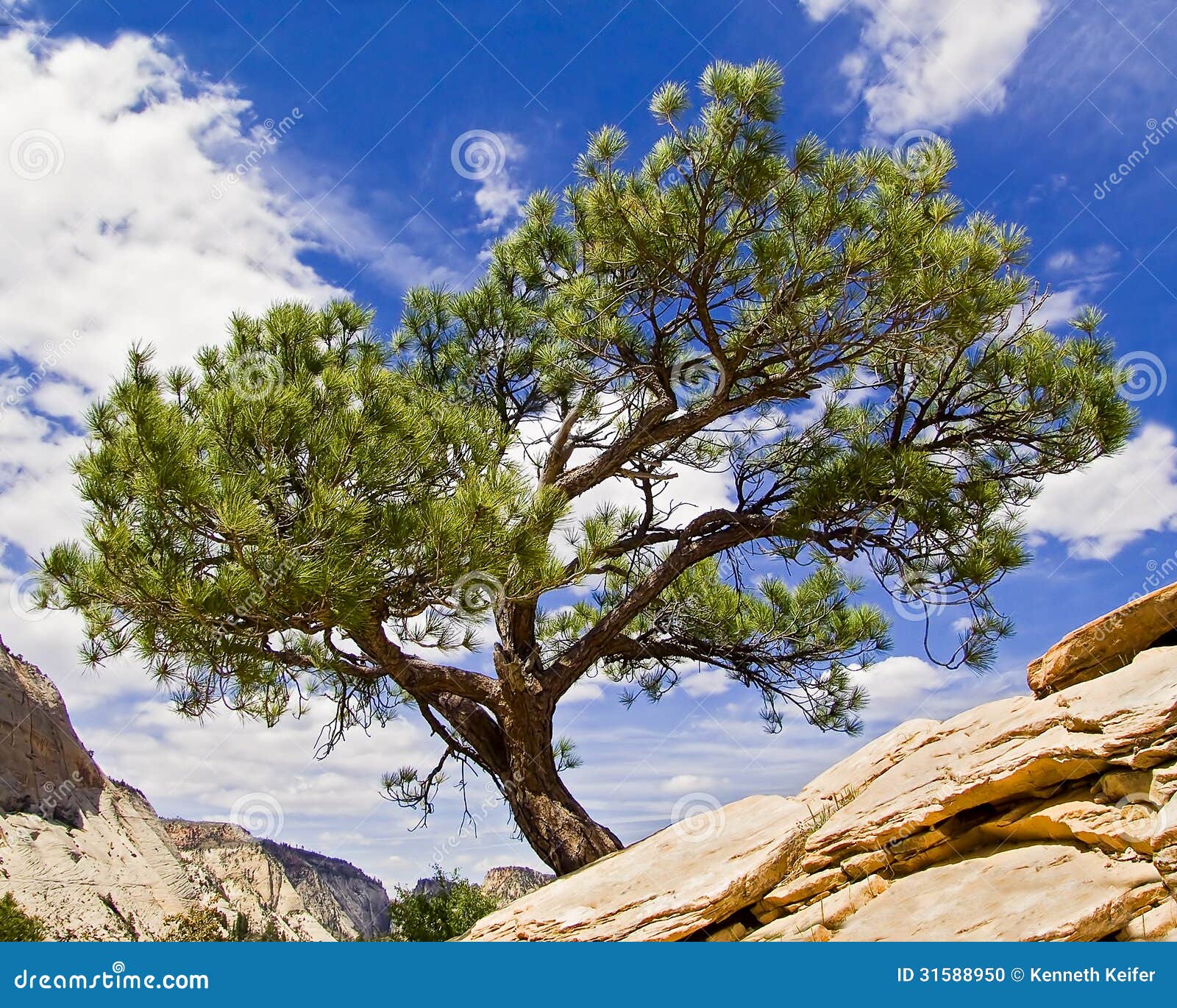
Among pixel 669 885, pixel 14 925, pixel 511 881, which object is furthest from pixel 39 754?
pixel 669 885

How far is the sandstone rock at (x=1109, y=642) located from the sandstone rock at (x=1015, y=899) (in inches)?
44.8

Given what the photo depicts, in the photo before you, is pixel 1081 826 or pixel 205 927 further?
pixel 205 927

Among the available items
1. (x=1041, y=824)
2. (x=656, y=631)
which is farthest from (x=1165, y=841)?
(x=656, y=631)

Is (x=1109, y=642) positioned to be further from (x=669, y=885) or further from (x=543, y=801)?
(x=543, y=801)

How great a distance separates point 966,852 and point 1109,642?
1274 mm

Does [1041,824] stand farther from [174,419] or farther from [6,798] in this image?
[6,798]

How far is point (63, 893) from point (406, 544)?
31.6ft

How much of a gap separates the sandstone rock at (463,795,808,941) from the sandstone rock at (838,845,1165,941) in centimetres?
46

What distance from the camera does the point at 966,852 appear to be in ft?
9.72

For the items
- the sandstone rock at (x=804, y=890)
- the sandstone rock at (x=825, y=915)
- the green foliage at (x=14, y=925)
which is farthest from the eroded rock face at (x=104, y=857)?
the sandstone rock at (x=825, y=915)

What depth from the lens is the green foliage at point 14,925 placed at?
6.45 m

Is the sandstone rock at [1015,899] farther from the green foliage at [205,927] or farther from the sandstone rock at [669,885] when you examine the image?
the green foliage at [205,927]

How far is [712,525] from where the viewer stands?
5348 millimetres

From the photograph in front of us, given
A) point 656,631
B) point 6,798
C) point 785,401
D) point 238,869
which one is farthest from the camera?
point 238,869
